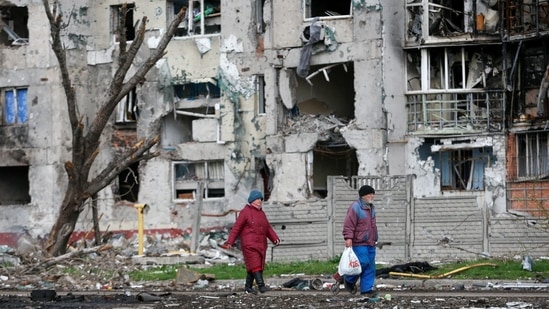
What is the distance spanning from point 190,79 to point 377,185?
1393 cm

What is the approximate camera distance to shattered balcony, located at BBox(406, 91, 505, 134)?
42.3 m

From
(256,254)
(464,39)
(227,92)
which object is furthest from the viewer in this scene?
(227,92)

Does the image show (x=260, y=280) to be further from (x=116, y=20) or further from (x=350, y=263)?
(x=116, y=20)

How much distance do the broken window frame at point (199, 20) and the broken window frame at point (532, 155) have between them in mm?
10695

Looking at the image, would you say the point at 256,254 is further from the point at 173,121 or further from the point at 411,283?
the point at 173,121

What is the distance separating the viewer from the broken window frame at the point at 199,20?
4609cm

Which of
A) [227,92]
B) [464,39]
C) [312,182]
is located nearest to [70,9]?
[227,92]

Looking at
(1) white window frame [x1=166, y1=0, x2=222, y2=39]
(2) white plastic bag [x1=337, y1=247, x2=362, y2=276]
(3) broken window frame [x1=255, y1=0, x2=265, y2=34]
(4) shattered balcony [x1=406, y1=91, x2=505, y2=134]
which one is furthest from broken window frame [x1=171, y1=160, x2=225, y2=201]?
(2) white plastic bag [x1=337, y1=247, x2=362, y2=276]

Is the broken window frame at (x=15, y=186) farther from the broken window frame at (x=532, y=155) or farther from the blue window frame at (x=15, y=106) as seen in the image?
the broken window frame at (x=532, y=155)

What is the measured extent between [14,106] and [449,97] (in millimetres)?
15367

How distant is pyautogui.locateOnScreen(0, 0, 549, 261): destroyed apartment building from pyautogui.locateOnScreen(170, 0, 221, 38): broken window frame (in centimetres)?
6

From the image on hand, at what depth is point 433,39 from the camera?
139ft

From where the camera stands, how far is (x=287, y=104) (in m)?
43.4

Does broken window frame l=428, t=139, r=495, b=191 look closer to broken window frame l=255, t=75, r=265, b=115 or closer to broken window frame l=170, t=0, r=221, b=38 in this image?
broken window frame l=255, t=75, r=265, b=115
